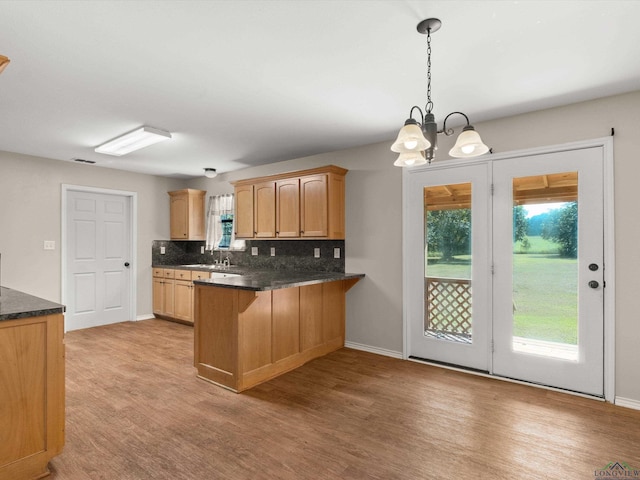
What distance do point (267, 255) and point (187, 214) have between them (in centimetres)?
178

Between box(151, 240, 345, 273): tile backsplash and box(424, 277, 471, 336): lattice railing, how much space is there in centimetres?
114

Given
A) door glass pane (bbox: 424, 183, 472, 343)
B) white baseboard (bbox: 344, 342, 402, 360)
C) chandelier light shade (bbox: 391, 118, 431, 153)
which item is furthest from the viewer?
white baseboard (bbox: 344, 342, 402, 360)

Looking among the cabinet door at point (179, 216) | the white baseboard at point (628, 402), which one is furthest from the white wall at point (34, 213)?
the white baseboard at point (628, 402)

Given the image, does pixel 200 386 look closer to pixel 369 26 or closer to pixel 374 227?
pixel 374 227

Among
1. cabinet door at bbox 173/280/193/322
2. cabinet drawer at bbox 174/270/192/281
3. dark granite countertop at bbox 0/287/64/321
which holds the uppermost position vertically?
dark granite countertop at bbox 0/287/64/321

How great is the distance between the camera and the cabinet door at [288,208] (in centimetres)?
427

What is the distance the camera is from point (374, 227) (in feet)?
13.2

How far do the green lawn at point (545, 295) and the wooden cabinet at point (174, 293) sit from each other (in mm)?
3965

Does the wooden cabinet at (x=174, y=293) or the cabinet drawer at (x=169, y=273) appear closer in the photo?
the wooden cabinet at (x=174, y=293)

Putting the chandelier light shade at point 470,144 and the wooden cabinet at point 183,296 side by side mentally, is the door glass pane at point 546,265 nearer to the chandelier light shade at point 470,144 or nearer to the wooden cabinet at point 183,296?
the chandelier light shade at point 470,144

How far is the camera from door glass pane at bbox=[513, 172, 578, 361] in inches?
115

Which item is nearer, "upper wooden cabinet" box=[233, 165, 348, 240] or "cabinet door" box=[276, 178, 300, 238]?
"upper wooden cabinet" box=[233, 165, 348, 240]

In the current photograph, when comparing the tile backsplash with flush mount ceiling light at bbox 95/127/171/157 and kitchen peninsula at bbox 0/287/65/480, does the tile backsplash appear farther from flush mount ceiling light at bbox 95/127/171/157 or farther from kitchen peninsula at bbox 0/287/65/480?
kitchen peninsula at bbox 0/287/65/480

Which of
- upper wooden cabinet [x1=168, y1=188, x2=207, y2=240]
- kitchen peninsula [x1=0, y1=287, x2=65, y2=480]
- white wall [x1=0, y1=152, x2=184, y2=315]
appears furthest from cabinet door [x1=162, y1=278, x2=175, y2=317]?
kitchen peninsula [x1=0, y1=287, x2=65, y2=480]
